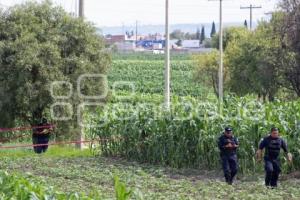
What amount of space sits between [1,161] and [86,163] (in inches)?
101

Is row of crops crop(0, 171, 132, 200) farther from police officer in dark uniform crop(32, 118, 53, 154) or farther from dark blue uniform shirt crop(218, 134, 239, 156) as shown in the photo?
police officer in dark uniform crop(32, 118, 53, 154)

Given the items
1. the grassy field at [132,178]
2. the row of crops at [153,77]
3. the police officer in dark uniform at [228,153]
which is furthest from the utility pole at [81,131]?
the row of crops at [153,77]

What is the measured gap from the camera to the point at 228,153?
21922 mm

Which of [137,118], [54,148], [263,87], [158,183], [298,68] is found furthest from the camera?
[263,87]

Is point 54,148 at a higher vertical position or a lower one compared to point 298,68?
lower

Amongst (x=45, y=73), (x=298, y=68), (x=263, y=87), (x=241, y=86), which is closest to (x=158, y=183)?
(x=45, y=73)

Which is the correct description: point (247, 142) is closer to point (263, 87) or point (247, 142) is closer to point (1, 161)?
point (1, 161)

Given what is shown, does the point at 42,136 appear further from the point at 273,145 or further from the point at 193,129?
the point at 273,145

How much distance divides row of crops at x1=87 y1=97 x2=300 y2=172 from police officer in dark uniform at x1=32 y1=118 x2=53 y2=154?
7.10 ft

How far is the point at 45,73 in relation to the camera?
2872 centimetres

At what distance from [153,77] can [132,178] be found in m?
66.0

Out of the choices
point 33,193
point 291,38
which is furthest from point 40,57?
point 33,193

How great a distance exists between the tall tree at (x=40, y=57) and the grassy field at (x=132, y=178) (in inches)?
71.8

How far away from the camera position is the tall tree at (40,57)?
28.7m
